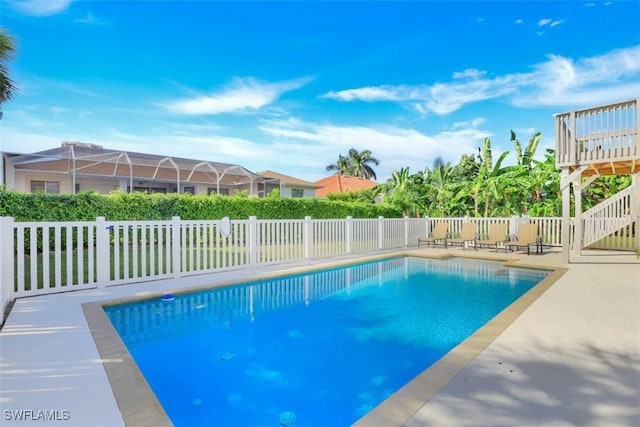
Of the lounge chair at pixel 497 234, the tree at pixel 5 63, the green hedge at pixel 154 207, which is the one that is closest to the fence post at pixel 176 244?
the tree at pixel 5 63

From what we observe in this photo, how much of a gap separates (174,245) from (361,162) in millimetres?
46391

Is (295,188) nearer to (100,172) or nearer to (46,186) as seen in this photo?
(100,172)

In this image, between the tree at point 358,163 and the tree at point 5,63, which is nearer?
the tree at point 5,63

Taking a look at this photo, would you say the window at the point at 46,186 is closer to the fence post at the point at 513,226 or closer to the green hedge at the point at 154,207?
the green hedge at the point at 154,207

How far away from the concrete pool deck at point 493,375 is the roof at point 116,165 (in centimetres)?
1353

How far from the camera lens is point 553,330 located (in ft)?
13.7

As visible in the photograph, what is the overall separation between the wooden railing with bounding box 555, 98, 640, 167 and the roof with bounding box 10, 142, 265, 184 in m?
15.6

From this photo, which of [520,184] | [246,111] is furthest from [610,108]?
Result: [246,111]

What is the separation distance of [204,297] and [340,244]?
6056 mm

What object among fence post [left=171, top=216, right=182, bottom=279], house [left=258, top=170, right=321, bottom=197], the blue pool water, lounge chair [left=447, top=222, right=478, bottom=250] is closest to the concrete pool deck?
the blue pool water

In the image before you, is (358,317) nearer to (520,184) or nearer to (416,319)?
(416,319)

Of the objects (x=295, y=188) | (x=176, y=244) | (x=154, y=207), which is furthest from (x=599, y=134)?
(x=295, y=188)

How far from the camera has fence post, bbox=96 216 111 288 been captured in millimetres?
6320

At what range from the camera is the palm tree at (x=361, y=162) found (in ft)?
170
